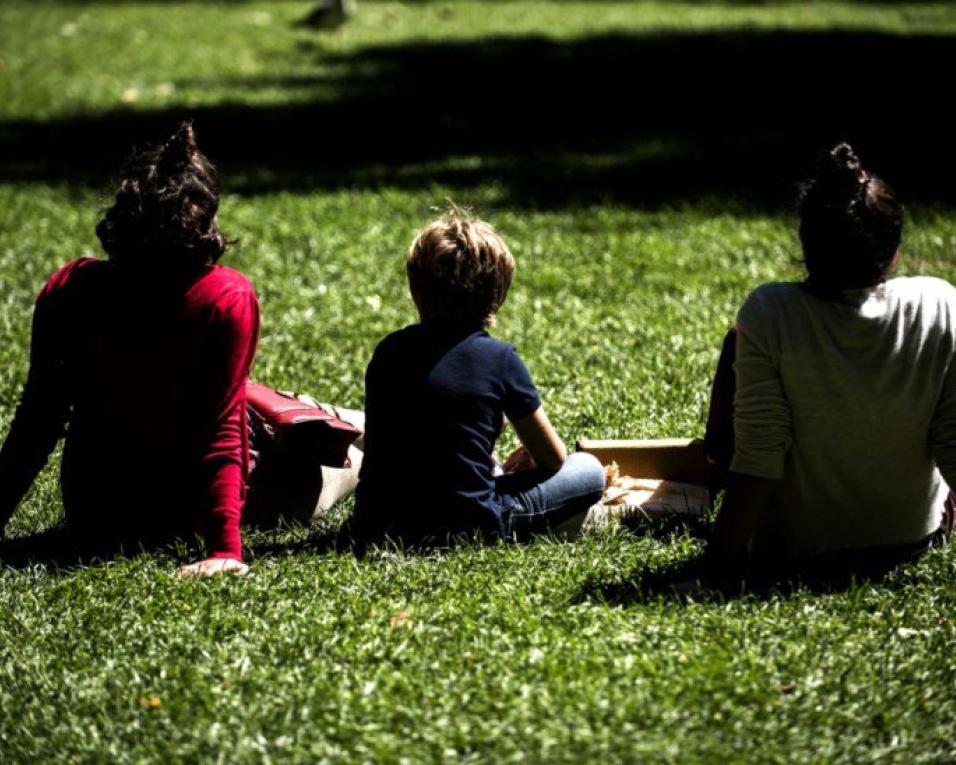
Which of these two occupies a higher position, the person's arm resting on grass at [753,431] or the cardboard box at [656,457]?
the person's arm resting on grass at [753,431]

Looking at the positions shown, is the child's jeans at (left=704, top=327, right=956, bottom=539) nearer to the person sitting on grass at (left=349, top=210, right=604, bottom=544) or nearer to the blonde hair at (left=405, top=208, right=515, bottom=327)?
the person sitting on grass at (left=349, top=210, right=604, bottom=544)

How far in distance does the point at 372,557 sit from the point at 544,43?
1047cm

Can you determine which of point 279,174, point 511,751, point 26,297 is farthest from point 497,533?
point 279,174

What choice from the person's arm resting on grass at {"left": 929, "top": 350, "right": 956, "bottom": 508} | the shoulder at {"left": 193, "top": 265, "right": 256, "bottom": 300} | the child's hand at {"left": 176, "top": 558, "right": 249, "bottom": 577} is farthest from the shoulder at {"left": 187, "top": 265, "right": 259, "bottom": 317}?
the person's arm resting on grass at {"left": 929, "top": 350, "right": 956, "bottom": 508}

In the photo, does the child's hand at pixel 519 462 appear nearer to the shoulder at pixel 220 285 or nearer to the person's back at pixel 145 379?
the person's back at pixel 145 379

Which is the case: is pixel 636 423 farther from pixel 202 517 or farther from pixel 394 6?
pixel 394 6

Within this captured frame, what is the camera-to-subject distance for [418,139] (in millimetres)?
9680

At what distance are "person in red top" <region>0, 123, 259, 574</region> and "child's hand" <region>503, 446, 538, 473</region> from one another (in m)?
0.90

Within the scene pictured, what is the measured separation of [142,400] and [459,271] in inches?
38.8

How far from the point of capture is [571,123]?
1007cm

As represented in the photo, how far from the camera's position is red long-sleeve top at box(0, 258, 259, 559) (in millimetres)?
3777

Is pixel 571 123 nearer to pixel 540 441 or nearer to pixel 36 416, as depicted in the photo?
pixel 540 441

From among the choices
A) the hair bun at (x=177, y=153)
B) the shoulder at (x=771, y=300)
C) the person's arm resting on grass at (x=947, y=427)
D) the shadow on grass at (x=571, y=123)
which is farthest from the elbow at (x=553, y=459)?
the shadow on grass at (x=571, y=123)

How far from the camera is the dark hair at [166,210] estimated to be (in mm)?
3701
